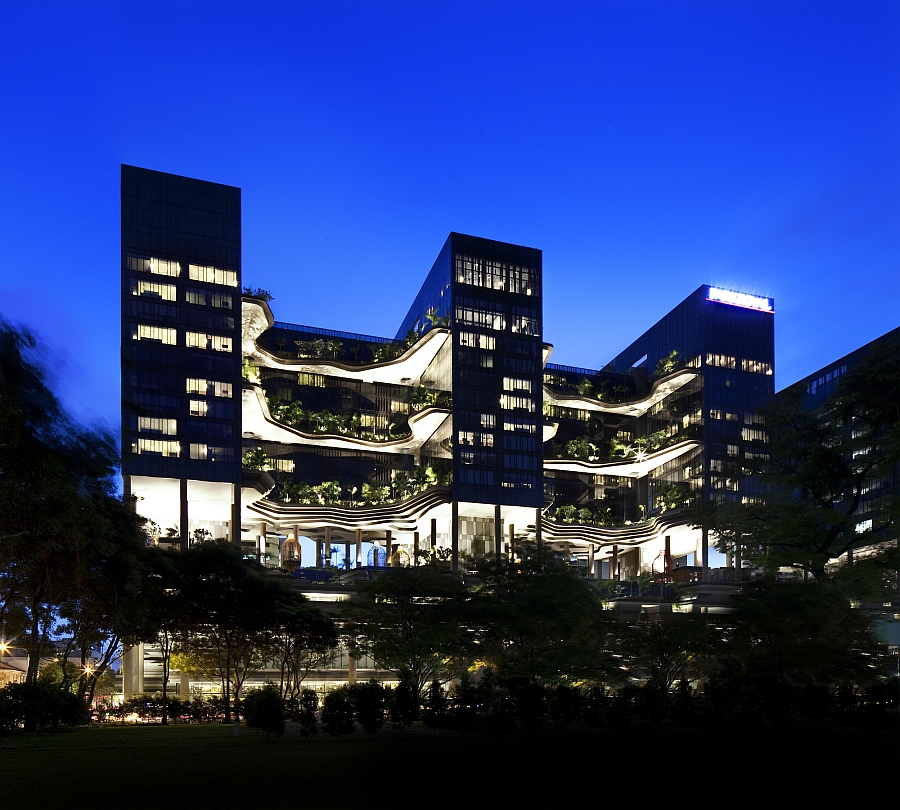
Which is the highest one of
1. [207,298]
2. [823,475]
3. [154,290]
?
[154,290]

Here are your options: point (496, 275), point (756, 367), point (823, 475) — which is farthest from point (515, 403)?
point (823, 475)

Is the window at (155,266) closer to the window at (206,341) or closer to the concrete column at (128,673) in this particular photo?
the window at (206,341)

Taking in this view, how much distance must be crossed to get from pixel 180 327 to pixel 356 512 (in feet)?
89.9

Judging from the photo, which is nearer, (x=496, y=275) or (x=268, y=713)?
(x=268, y=713)

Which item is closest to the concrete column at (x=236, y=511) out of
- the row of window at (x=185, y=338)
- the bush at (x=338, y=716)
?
the row of window at (x=185, y=338)

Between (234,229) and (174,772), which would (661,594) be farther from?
(174,772)

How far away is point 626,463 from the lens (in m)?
120

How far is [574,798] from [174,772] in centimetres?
1011

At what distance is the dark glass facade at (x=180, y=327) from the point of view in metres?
86.4

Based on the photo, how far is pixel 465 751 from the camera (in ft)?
91.4

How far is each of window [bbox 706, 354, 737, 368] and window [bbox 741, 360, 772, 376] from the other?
A: 1.36 meters

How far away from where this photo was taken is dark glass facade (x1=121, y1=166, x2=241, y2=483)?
86375mm

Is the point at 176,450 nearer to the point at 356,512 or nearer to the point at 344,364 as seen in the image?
the point at 356,512

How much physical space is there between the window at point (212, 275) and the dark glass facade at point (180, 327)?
Answer: 102 mm
